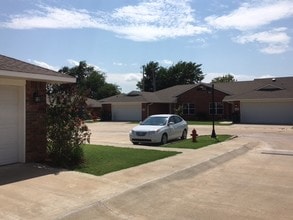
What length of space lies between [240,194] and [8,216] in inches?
194

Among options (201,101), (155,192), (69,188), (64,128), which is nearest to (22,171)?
(64,128)

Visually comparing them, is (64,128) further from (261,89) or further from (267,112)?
(261,89)

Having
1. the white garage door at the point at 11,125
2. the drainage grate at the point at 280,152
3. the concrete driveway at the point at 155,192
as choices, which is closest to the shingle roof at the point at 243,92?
the drainage grate at the point at 280,152

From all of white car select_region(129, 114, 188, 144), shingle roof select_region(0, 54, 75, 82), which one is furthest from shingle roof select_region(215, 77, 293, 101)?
shingle roof select_region(0, 54, 75, 82)

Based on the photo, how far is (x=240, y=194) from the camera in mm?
8734

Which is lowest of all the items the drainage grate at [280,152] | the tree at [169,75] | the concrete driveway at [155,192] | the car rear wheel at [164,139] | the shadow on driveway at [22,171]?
the concrete driveway at [155,192]

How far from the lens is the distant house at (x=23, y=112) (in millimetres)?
10984

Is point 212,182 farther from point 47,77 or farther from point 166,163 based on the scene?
point 47,77

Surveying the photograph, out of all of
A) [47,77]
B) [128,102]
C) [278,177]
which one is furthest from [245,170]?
[128,102]

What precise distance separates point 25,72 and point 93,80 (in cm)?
9536

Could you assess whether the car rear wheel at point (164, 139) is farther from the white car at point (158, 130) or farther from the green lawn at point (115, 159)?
the green lawn at point (115, 159)

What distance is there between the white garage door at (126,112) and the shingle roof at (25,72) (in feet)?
131

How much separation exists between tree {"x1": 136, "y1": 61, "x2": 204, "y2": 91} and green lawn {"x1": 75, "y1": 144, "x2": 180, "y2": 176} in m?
76.3

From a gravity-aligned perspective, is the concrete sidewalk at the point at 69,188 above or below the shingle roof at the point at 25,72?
below
